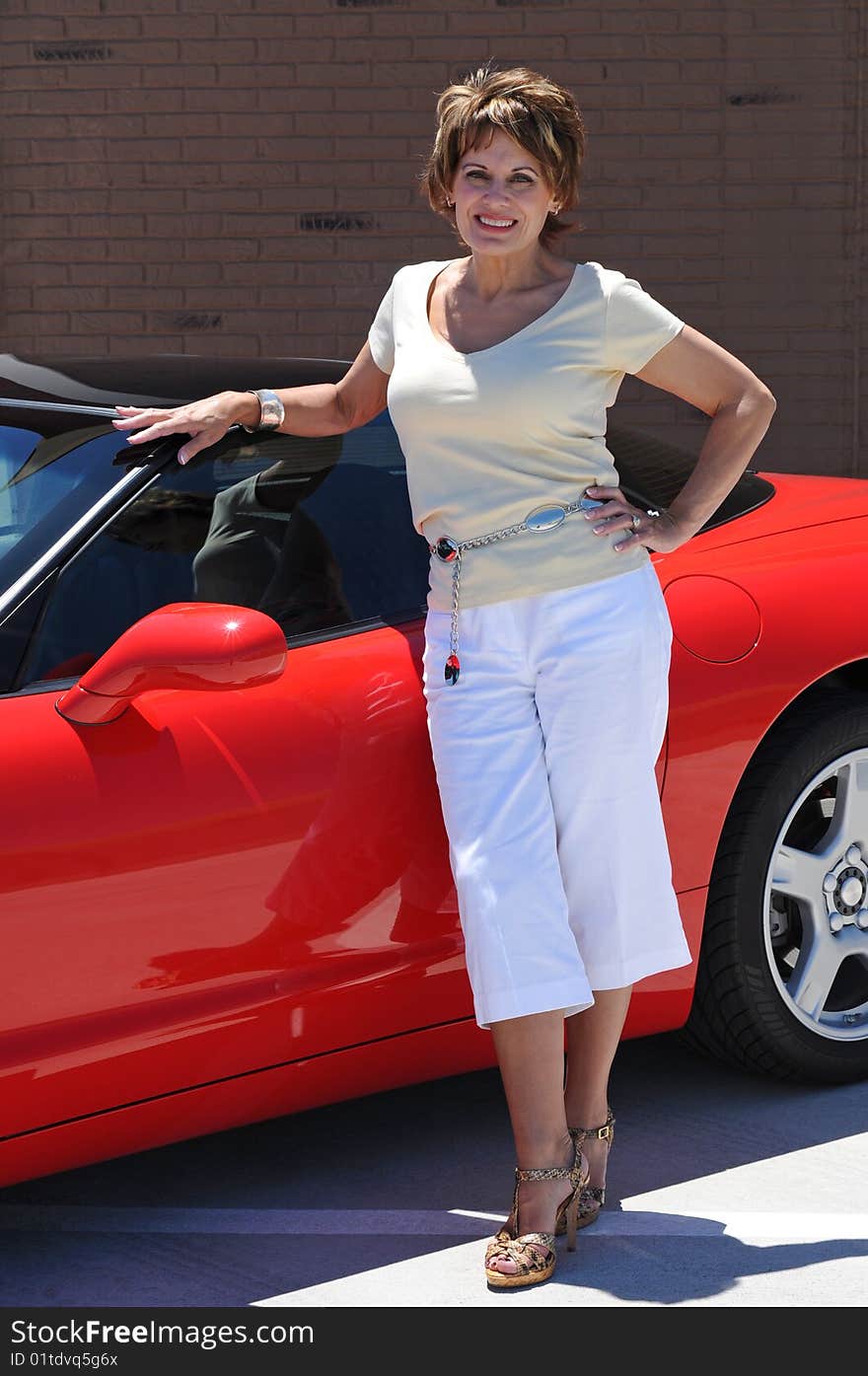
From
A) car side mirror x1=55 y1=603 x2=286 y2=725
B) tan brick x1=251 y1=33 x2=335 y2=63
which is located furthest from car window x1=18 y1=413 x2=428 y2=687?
tan brick x1=251 y1=33 x2=335 y2=63

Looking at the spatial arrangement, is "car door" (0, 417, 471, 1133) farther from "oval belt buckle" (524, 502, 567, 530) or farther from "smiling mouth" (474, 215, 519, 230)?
"smiling mouth" (474, 215, 519, 230)

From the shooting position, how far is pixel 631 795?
2873 mm

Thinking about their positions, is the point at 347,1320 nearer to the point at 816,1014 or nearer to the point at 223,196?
the point at 816,1014

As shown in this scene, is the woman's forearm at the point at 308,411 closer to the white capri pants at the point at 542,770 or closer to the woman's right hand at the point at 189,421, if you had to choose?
the woman's right hand at the point at 189,421

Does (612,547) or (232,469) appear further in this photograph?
(232,469)

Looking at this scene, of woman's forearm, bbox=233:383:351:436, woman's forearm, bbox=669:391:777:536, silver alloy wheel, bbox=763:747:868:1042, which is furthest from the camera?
silver alloy wheel, bbox=763:747:868:1042

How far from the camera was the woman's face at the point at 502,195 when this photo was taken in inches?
111

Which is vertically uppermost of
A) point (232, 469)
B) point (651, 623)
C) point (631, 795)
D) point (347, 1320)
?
point (232, 469)

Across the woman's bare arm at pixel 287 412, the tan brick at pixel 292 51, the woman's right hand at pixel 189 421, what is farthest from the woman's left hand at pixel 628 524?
the tan brick at pixel 292 51

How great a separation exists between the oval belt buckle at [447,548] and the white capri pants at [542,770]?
8 cm

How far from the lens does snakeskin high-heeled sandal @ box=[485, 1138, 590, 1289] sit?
2799 millimetres

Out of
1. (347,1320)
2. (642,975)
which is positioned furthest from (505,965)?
(347,1320)

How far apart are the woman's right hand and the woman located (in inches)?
11.0

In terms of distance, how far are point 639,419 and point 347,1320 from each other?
16.9ft
